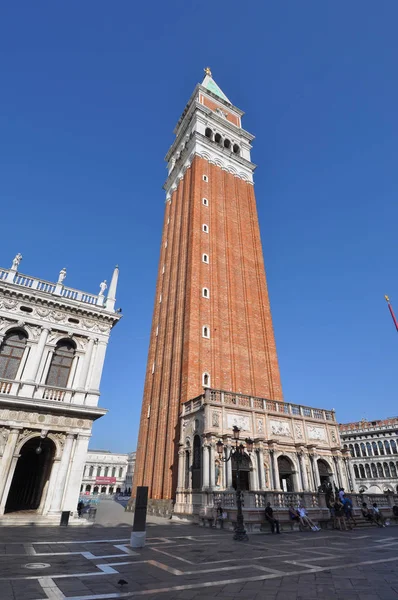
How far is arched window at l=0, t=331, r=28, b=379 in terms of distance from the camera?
1948 cm

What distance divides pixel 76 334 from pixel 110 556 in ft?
46.4

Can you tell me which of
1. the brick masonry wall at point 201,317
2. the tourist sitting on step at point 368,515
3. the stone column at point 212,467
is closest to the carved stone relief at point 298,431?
Result: the brick masonry wall at point 201,317

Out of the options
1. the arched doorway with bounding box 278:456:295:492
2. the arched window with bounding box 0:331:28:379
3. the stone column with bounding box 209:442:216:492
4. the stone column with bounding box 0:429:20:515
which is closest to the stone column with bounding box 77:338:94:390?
the arched window with bounding box 0:331:28:379

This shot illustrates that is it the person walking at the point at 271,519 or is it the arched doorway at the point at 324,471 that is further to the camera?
the arched doorway at the point at 324,471

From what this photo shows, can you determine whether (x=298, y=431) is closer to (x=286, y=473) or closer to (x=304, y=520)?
(x=286, y=473)

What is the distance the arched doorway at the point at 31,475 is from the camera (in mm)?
19250

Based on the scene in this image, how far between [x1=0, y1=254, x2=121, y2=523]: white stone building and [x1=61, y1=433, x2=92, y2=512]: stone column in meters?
0.05

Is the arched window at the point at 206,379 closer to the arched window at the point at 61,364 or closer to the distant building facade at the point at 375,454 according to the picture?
the arched window at the point at 61,364

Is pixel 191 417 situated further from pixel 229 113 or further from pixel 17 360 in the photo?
pixel 229 113

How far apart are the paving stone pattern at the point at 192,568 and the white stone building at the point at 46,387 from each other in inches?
173

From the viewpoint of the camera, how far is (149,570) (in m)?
8.24

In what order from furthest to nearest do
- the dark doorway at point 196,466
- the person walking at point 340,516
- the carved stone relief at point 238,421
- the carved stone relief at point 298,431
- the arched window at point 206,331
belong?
the arched window at point 206,331, the carved stone relief at point 298,431, the carved stone relief at point 238,421, the dark doorway at point 196,466, the person walking at point 340,516

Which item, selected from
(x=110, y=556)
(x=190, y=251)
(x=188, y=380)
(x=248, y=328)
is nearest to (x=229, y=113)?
(x=190, y=251)

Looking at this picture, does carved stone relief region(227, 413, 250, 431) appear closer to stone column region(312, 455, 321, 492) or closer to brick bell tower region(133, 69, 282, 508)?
brick bell tower region(133, 69, 282, 508)
